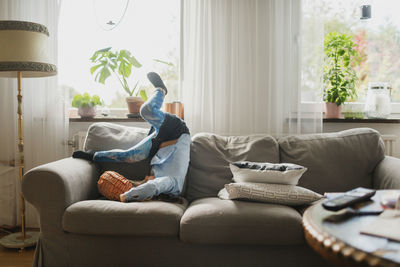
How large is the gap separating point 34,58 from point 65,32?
0.91 metres

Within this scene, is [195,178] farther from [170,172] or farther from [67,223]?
[67,223]

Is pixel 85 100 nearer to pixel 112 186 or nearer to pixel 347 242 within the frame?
pixel 112 186

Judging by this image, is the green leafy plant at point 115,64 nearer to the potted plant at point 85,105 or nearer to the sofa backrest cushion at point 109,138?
the potted plant at point 85,105

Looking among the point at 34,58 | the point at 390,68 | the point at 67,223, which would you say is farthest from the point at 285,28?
the point at 67,223

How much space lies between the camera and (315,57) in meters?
2.80

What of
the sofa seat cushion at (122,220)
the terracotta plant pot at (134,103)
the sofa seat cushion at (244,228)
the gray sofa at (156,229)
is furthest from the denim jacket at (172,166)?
the terracotta plant pot at (134,103)

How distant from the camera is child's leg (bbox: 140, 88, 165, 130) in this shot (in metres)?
2.35

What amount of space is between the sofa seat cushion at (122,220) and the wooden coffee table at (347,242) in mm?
853

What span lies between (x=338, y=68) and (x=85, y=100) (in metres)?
2.03

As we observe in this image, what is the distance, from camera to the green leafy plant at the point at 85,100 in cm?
306

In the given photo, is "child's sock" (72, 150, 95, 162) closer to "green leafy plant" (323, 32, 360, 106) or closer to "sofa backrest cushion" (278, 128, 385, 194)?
"sofa backrest cushion" (278, 128, 385, 194)

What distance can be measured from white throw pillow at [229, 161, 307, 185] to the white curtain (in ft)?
5.10

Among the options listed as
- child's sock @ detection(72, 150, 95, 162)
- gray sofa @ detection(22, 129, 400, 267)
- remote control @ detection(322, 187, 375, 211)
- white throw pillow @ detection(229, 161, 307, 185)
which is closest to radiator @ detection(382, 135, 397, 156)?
gray sofa @ detection(22, 129, 400, 267)

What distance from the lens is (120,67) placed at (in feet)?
10.0
